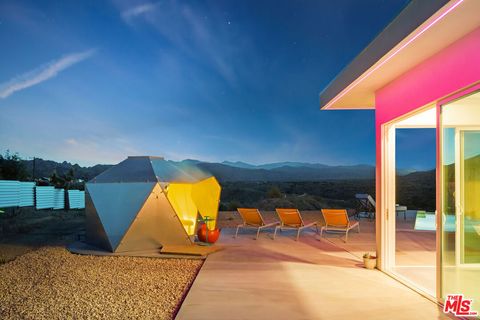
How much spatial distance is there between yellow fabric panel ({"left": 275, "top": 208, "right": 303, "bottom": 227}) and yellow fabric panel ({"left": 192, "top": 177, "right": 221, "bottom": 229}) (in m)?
1.98

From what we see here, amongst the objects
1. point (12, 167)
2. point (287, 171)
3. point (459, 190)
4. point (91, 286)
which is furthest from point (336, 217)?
point (287, 171)

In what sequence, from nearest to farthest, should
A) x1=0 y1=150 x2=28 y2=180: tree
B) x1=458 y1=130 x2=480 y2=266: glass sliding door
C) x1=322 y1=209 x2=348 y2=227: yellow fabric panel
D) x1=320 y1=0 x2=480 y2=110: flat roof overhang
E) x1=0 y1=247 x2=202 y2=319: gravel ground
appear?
x1=320 y1=0 x2=480 y2=110: flat roof overhang, x1=458 y1=130 x2=480 y2=266: glass sliding door, x1=0 y1=247 x2=202 y2=319: gravel ground, x1=322 y1=209 x2=348 y2=227: yellow fabric panel, x1=0 y1=150 x2=28 y2=180: tree

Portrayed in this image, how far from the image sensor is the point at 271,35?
20453mm

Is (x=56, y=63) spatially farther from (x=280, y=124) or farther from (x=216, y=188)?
(x=280, y=124)

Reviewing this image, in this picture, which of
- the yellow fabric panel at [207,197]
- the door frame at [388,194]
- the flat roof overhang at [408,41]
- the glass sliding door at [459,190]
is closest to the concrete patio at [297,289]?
the door frame at [388,194]

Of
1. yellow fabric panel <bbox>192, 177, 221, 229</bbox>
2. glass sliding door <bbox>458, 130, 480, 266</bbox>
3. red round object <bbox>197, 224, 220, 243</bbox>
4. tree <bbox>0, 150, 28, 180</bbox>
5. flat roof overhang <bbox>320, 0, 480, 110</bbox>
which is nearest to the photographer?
flat roof overhang <bbox>320, 0, 480, 110</bbox>

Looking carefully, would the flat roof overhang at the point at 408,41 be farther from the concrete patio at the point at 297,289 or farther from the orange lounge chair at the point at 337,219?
the orange lounge chair at the point at 337,219

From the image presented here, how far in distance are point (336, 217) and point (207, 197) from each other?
367cm

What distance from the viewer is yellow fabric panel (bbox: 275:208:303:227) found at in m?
8.60

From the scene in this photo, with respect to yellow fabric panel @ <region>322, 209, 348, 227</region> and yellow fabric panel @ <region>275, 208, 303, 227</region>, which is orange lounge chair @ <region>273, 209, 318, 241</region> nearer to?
yellow fabric panel @ <region>275, 208, 303, 227</region>

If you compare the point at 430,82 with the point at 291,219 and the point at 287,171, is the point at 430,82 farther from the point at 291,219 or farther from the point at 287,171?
the point at 287,171

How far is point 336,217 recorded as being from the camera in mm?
8445

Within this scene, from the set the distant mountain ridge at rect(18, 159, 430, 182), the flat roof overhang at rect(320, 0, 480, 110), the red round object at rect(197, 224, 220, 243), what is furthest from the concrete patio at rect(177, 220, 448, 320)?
the distant mountain ridge at rect(18, 159, 430, 182)

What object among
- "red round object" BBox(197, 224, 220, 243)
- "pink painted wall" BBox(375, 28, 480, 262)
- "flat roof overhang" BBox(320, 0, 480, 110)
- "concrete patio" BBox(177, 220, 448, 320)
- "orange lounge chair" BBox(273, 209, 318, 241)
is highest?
"flat roof overhang" BBox(320, 0, 480, 110)
